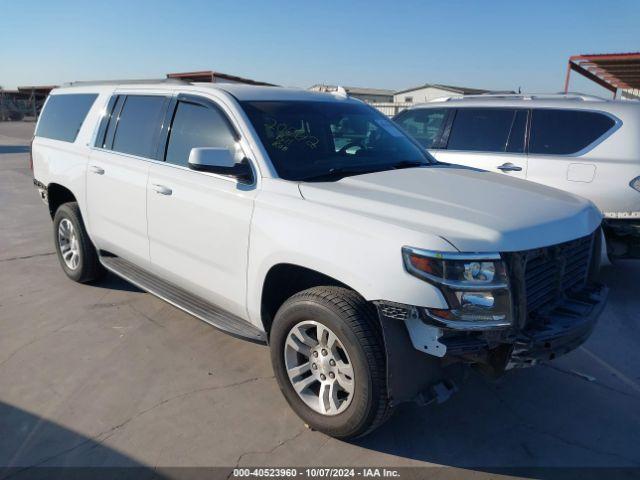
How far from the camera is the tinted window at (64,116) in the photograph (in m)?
5.13

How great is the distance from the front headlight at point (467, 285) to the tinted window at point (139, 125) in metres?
2.58

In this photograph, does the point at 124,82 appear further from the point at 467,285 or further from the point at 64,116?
the point at 467,285

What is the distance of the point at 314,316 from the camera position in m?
2.82

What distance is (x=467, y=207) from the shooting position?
277 cm

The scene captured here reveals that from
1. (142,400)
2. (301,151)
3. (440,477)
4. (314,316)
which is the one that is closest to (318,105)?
(301,151)

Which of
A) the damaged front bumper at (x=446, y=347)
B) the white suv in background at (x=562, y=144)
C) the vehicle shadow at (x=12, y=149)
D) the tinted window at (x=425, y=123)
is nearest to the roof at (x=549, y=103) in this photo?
the white suv in background at (x=562, y=144)

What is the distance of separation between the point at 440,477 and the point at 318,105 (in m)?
2.71

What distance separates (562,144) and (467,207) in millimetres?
3570

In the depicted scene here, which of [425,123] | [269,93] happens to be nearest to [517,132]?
[425,123]

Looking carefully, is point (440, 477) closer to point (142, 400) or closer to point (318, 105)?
point (142, 400)

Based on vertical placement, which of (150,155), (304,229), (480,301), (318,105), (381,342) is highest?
(318,105)

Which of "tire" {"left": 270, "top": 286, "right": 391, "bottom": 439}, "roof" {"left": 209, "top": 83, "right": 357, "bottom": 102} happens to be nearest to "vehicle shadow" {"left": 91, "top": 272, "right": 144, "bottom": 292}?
"roof" {"left": 209, "top": 83, "right": 357, "bottom": 102}

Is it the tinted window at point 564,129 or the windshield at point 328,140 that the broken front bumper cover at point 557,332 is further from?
the tinted window at point 564,129

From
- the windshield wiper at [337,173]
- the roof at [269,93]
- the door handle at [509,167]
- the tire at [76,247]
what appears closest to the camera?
the windshield wiper at [337,173]
